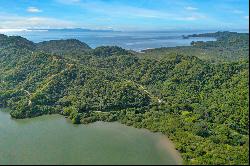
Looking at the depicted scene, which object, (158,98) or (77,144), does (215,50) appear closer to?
(158,98)

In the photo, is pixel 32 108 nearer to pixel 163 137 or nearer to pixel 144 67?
pixel 163 137

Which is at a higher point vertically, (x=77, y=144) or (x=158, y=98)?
(x=158, y=98)

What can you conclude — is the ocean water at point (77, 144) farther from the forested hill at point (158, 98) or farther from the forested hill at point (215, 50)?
the forested hill at point (215, 50)

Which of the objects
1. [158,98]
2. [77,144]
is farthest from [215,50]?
[77,144]

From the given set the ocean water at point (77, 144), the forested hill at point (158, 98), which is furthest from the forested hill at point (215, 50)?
the ocean water at point (77, 144)

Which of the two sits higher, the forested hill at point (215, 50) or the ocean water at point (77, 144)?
the forested hill at point (215, 50)

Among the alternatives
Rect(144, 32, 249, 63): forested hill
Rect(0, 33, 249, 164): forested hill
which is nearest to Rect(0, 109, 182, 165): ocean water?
Rect(0, 33, 249, 164): forested hill

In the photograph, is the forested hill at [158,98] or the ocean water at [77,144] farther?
the forested hill at [158,98]

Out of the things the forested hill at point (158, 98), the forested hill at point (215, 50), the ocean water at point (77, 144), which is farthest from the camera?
the forested hill at point (215, 50)

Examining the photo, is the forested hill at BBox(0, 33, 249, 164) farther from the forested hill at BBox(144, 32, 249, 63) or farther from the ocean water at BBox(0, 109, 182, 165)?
the forested hill at BBox(144, 32, 249, 63)

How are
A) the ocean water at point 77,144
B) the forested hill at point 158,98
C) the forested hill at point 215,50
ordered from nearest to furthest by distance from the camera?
the ocean water at point 77,144, the forested hill at point 158,98, the forested hill at point 215,50
